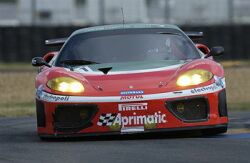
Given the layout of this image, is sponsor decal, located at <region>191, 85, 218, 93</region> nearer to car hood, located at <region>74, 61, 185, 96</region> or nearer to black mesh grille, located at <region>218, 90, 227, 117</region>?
black mesh grille, located at <region>218, 90, 227, 117</region>

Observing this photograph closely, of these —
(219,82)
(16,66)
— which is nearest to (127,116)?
(219,82)

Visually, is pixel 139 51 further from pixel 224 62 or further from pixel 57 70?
pixel 224 62

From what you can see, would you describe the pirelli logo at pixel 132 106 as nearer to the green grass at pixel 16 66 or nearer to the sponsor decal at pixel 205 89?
the sponsor decal at pixel 205 89

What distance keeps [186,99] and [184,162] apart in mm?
1389

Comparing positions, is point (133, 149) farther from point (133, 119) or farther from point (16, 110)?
point (16, 110)

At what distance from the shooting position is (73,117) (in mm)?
7824

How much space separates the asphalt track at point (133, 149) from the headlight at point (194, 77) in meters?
0.54

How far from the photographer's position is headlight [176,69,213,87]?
309 inches

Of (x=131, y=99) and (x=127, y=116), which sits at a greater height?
(x=131, y=99)

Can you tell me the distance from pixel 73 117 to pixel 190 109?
1.12m

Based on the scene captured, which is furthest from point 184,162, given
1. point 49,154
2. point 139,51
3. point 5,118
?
point 5,118

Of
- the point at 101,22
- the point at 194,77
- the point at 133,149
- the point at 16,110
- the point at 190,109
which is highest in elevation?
the point at 194,77

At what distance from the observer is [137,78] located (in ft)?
26.1

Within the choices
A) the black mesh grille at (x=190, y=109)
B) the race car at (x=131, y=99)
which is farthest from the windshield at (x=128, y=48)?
the black mesh grille at (x=190, y=109)
